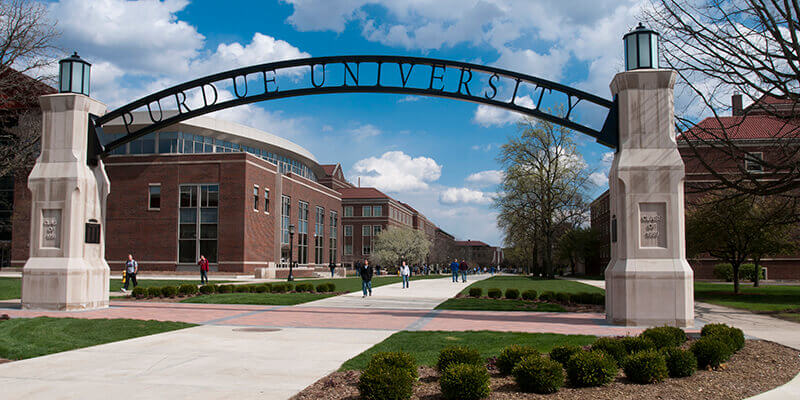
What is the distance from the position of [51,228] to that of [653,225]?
1537cm

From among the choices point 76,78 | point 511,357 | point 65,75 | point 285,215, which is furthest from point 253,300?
point 285,215

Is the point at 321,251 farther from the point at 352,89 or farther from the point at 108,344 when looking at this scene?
the point at 108,344

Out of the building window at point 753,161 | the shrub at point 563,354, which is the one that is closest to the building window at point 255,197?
the building window at point 753,161

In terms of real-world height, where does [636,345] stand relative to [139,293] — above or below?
above

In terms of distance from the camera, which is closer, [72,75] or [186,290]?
[72,75]

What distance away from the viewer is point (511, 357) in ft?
23.8

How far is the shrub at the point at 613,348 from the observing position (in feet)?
25.3

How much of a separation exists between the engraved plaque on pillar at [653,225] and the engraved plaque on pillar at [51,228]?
14.8 metres

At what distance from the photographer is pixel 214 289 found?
80.0 feet

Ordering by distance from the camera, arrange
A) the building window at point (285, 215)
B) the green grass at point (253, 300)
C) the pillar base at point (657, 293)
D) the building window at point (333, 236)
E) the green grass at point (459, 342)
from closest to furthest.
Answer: the green grass at point (459, 342) → the pillar base at point (657, 293) → the green grass at point (253, 300) → the building window at point (285, 215) → the building window at point (333, 236)

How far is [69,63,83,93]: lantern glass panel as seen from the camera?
1664cm

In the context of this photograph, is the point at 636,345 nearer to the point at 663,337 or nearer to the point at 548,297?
the point at 663,337

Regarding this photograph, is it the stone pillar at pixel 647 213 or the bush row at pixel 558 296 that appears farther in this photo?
the bush row at pixel 558 296

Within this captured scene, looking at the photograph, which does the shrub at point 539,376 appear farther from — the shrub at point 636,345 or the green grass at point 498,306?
the green grass at point 498,306
